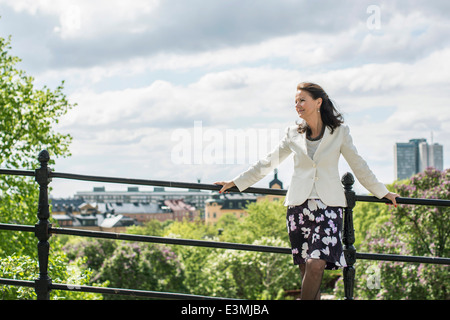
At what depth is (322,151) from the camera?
370cm

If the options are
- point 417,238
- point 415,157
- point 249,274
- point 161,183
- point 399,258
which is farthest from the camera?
point 415,157

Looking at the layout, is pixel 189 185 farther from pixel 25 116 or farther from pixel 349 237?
pixel 25 116

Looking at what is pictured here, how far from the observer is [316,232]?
11.6ft

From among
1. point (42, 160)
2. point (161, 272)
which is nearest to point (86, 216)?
point (161, 272)

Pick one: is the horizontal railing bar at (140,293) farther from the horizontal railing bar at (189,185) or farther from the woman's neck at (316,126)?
→ the woman's neck at (316,126)

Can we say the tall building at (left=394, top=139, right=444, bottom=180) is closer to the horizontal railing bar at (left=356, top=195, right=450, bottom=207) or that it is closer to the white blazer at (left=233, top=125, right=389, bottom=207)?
the horizontal railing bar at (left=356, top=195, right=450, bottom=207)

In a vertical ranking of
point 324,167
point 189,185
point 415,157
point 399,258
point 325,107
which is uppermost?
point 415,157

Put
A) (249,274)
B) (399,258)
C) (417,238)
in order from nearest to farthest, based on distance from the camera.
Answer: (399,258), (417,238), (249,274)

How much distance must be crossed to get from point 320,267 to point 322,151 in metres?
0.79

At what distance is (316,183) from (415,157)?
18763cm

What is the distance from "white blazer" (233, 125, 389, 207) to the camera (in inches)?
143

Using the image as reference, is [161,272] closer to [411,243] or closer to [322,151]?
[411,243]

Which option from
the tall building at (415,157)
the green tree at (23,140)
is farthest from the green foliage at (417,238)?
the tall building at (415,157)

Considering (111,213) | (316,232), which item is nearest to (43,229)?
(316,232)
